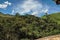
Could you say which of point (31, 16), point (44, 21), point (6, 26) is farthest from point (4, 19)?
point (44, 21)

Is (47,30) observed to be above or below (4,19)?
below

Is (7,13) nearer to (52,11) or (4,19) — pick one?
(4,19)

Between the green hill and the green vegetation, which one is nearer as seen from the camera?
the green vegetation

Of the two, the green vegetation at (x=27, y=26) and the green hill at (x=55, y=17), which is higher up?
the green hill at (x=55, y=17)

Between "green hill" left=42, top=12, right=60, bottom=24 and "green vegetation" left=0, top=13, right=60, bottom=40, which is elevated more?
"green hill" left=42, top=12, right=60, bottom=24

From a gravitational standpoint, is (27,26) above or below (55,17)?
below

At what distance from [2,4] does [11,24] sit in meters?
0.70

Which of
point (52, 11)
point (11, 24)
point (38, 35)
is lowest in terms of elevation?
point (38, 35)

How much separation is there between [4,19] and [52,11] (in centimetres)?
153

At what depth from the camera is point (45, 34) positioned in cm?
542

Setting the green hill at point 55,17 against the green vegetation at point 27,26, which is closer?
the green vegetation at point 27,26

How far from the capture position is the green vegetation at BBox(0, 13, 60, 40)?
5.33 m

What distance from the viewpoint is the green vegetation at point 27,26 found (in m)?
5.33

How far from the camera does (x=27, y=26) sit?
17.7ft
